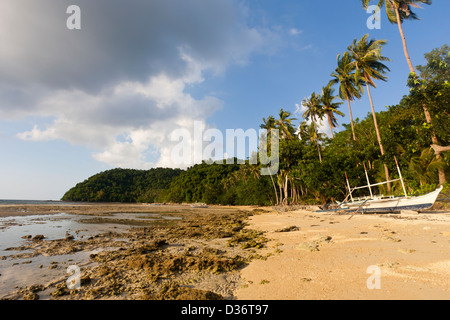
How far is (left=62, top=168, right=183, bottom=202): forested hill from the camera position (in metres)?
141

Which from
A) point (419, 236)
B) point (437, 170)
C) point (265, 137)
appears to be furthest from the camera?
point (265, 137)

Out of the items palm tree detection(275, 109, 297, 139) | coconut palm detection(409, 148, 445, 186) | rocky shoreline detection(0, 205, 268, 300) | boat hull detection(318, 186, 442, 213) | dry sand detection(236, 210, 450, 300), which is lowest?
rocky shoreline detection(0, 205, 268, 300)

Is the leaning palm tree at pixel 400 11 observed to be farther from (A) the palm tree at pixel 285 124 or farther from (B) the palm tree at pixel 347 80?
(A) the palm tree at pixel 285 124

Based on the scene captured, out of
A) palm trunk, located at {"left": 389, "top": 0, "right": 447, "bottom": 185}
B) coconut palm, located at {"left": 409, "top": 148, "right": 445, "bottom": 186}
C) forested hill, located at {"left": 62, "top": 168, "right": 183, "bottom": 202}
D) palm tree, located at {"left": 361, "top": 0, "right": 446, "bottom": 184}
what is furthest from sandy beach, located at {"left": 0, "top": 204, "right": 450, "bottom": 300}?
forested hill, located at {"left": 62, "top": 168, "right": 183, "bottom": 202}

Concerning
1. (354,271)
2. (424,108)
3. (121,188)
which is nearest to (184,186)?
(121,188)

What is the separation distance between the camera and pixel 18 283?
224 inches

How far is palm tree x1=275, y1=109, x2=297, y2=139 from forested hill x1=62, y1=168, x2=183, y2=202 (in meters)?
99.6

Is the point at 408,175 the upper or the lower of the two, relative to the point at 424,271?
upper

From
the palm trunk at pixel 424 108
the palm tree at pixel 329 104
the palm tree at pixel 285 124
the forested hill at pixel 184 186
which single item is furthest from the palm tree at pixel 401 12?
the forested hill at pixel 184 186

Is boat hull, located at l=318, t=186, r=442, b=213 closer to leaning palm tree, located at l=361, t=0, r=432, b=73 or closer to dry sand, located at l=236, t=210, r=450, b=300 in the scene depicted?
dry sand, located at l=236, t=210, r=450, b=300

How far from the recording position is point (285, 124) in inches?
1843
